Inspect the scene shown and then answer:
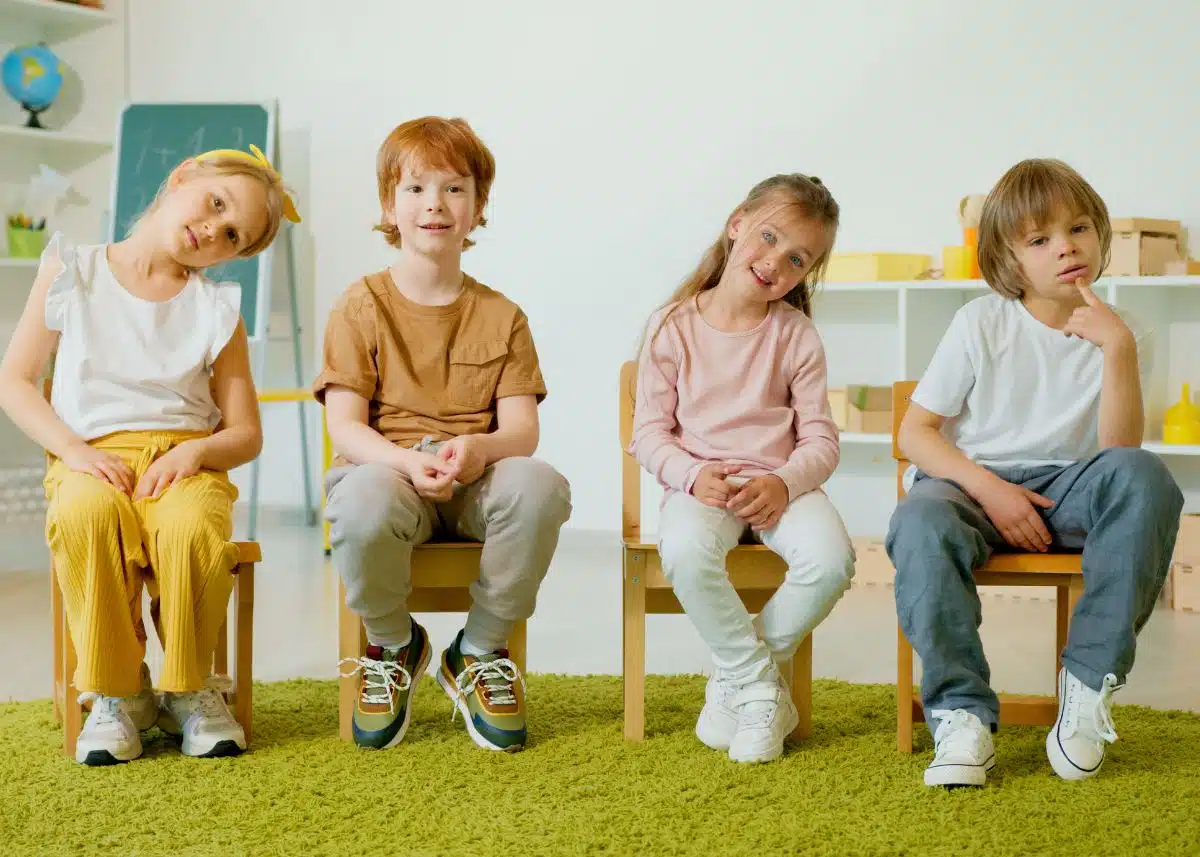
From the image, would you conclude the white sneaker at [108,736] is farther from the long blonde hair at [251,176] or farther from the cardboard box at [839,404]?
the cardboard box at [839,404]

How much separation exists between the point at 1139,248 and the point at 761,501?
5.44 ft

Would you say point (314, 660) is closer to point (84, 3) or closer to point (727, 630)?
point (727, 630)

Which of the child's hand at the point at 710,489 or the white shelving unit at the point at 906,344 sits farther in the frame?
the white shelving unit at the point at 906,344

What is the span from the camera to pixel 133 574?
162 cm

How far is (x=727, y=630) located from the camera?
5.44 ft

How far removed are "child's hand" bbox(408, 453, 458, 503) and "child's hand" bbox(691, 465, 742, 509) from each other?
0.98ft

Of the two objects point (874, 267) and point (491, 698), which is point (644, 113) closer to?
point (874, 267)

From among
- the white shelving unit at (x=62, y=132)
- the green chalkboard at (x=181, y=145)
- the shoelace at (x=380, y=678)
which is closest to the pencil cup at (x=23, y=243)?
the white shelving unit at (x=62, y=132)

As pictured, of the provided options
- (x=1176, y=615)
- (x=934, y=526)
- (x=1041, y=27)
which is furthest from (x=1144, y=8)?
(x=934, y=526)

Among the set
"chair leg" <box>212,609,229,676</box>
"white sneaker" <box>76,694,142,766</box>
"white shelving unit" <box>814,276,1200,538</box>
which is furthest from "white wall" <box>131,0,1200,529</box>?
"white sneaker" <box>76,694,142,766</box>

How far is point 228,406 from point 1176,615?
198 centimetres

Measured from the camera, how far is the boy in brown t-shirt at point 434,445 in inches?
65.9

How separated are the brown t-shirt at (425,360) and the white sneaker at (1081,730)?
774 millimetres

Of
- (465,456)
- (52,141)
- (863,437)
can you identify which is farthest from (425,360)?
(52,141)
